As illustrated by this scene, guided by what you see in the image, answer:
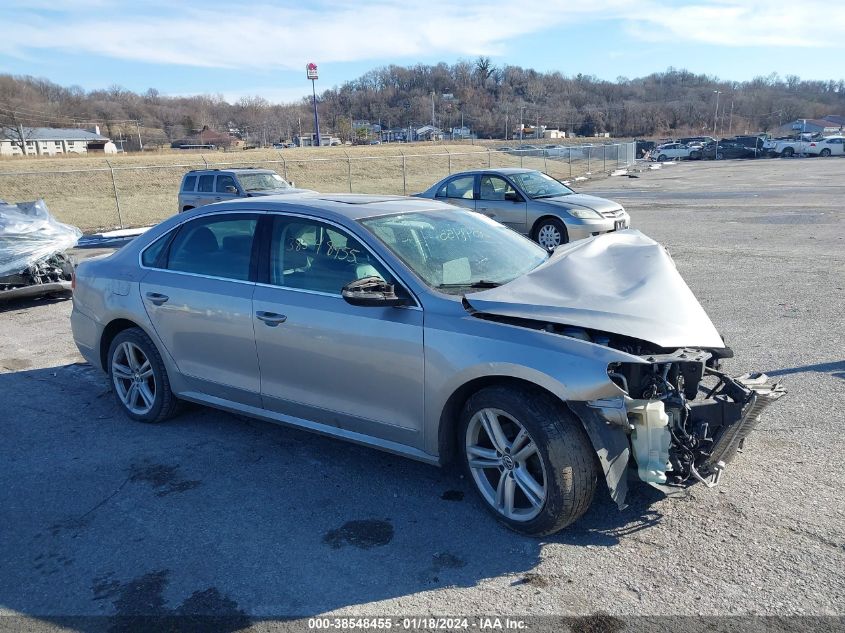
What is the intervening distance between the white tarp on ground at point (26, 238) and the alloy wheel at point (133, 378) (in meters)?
4.96

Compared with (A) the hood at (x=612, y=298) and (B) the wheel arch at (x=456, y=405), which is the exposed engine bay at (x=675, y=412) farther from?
(B) the wheel arch at (x=456, y=405)

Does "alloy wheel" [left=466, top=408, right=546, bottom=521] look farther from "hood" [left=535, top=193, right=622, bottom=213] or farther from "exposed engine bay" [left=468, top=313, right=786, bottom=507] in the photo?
"hood" [left=535, top=193, right=622, bottom=213]

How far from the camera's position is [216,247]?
4859 mm

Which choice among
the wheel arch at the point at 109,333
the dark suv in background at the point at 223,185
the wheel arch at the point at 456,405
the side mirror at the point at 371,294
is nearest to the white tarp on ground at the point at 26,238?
the wheel arch at the point at 109,333

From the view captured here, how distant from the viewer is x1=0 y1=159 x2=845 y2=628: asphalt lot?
306cm

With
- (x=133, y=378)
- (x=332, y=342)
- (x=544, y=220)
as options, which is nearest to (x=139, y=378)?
(x=133, y=378)

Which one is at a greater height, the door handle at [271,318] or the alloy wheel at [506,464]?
the door handle at [271,318]

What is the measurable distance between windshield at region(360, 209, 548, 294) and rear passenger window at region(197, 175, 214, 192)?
1299 centimetres

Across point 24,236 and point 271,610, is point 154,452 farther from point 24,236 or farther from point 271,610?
point 24,236

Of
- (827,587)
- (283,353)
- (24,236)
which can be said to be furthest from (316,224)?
(24,236)

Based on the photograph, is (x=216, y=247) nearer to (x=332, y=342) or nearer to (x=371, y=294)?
(x=332, y=342)

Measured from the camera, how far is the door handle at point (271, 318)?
4270mm

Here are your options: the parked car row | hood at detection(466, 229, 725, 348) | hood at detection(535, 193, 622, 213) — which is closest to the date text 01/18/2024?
hood at detection(466, 229, 725, 348)

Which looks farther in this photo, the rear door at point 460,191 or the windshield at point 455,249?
the rear door at point 460,191
